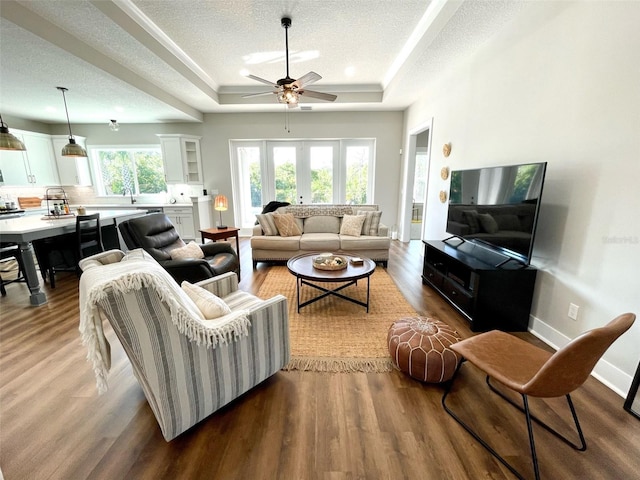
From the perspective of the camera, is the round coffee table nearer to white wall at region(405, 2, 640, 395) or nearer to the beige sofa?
the beige sofa

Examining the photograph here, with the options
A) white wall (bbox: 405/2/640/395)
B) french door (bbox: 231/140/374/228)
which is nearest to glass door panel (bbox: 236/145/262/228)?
french door (bbox: 231/140/374/228)

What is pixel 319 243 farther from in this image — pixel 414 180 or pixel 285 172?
pixel 414 180

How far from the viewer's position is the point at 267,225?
4125mm

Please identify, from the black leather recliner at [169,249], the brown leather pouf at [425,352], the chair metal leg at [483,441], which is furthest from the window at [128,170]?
the chair metal leg at [483,441]

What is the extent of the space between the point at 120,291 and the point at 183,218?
502 cm

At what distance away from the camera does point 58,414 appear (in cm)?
151

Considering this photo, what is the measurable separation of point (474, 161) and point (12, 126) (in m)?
8.09

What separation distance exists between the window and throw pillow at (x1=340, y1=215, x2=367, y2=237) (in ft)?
14.7

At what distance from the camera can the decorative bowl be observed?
8.71 feet

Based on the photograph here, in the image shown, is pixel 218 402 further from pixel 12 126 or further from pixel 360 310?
pixel 12 126

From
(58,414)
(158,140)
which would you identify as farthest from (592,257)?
(158,140)

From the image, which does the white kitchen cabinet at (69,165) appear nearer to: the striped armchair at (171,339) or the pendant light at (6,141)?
the pendant light at (6,141)

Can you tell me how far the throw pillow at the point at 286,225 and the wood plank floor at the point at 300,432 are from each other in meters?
2.56

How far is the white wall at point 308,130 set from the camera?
219 inches
